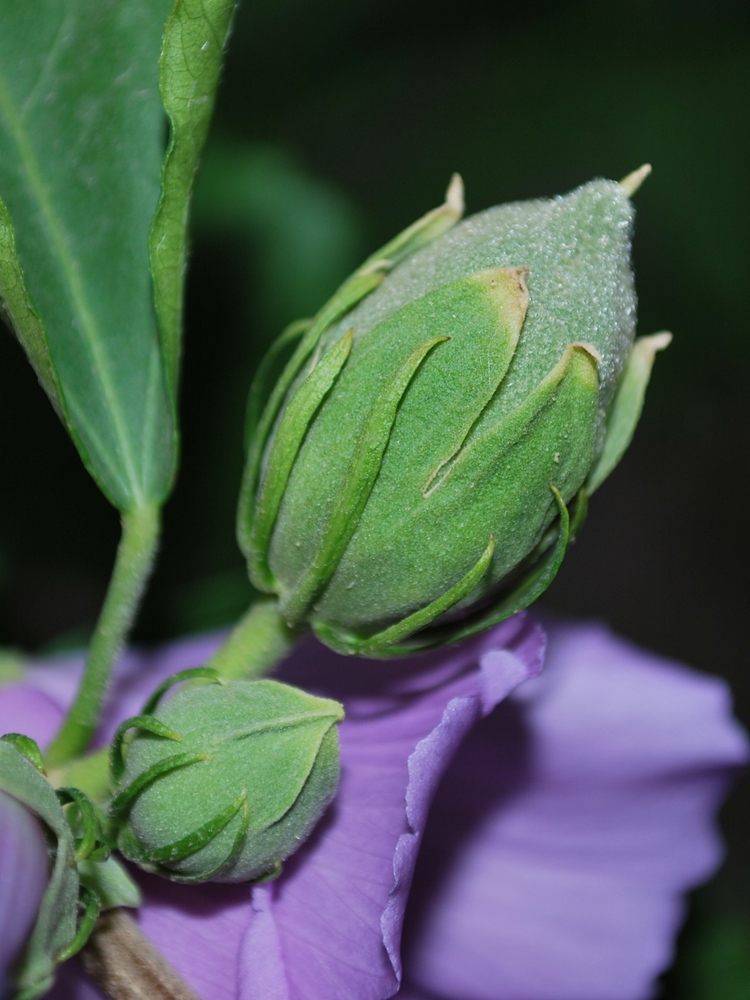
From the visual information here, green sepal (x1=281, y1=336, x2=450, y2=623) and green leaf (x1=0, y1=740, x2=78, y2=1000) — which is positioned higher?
green sepal (x1=281, y1=336, x2=450, y2=623)

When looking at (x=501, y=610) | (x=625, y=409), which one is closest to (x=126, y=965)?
(x=501, y=610)

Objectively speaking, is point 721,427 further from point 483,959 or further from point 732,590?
point 483,959

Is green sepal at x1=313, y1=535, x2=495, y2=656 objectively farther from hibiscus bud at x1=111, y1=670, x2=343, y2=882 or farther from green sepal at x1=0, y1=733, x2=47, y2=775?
green sepal at x1=0, y1=733, x2=47, y2=775

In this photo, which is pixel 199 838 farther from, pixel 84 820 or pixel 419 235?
pixel 419 235

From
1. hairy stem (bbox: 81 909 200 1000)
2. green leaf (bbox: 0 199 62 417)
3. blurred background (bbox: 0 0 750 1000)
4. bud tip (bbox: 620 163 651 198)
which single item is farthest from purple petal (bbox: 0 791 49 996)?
blurred background (bbox: 0 0 750 1000)

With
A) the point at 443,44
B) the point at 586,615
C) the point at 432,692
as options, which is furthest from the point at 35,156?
the point at 586,615
